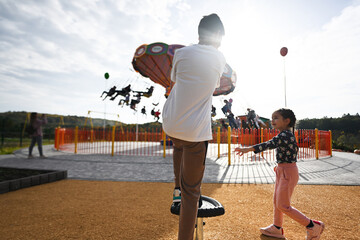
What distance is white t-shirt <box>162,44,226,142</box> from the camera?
4.68 ft

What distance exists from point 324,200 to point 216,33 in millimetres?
3483

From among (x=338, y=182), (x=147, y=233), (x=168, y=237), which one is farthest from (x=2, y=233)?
(x=338, y=182)

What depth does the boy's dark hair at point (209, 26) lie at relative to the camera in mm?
1612

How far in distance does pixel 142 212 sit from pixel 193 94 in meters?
2.20

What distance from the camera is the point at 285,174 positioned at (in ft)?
7.07

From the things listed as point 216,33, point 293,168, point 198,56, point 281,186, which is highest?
point 216,33

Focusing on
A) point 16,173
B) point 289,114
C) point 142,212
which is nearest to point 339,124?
point 289,114

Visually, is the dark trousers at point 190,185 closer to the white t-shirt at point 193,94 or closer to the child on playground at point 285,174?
the white t-shirt at point 193,94

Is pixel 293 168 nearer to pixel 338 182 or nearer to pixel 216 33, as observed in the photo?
pixel 216 33

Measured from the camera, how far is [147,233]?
90.4 inches

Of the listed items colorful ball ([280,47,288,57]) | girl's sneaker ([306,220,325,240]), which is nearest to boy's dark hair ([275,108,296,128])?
girl's sneaker ([306,220,325,240])

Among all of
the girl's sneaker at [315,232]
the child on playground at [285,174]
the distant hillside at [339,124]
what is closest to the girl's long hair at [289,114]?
the child on playground at [285,174]

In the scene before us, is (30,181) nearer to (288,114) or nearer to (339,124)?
(288,114)

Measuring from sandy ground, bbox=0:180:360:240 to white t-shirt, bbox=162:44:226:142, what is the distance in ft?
4.53
